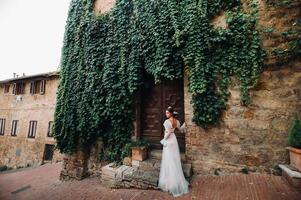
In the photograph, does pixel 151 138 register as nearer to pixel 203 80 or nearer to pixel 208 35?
pixel 203 80

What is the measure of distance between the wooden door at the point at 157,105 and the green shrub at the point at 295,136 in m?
2.96

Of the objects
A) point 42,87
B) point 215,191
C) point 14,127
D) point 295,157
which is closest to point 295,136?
point 295,157

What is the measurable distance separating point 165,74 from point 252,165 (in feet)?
10.8

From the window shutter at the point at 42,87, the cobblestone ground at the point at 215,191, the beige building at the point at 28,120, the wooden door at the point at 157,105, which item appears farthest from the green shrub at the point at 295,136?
the window shutter at the point at 42,87

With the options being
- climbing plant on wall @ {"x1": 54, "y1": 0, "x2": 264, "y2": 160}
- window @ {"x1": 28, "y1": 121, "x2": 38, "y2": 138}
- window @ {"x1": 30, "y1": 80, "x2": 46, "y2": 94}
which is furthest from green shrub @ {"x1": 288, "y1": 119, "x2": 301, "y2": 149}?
window @ {"x1": 28, "y1": 121, "x2": 38, "y2": 138}

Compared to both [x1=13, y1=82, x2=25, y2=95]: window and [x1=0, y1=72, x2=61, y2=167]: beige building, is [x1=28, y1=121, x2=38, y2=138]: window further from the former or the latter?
[x1=13, y1=82, x2=25, y2=95]: window

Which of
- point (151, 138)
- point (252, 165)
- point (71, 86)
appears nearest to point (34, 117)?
point (71, 86)

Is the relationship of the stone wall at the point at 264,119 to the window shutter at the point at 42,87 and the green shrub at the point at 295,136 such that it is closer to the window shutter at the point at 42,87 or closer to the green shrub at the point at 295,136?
the green shrub at the point at 295,136

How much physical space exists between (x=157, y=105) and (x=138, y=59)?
1.74 metres

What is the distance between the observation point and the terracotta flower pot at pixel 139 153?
573cm

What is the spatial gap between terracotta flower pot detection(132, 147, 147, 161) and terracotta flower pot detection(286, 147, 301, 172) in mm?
3698

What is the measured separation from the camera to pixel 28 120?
16391mm

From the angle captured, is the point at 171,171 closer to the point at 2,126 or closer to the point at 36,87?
the point at 36,87

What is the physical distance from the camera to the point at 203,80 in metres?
5.05
